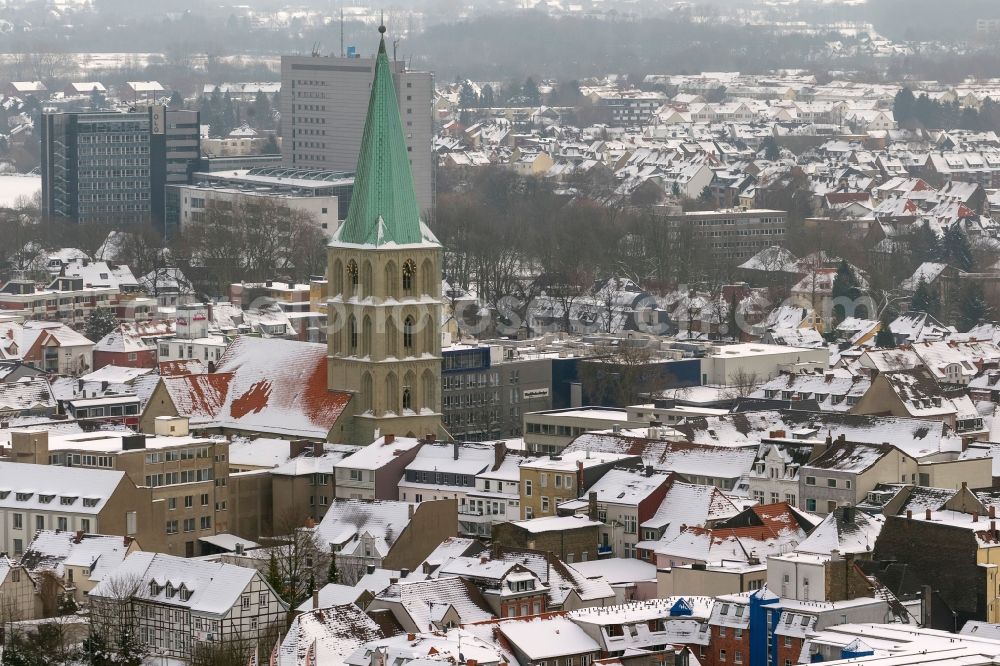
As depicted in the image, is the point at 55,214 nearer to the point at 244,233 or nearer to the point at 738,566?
the point at 244,233

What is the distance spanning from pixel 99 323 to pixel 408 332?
32.8 m

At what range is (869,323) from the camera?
114 metres

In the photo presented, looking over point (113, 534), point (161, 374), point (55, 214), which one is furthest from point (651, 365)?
point (55, 214)

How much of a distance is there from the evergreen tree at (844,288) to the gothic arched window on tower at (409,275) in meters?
39.9

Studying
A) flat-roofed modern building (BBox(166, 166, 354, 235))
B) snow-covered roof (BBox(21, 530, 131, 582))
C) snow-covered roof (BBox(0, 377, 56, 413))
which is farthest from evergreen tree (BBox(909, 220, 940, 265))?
snow-covered roof (BBox(21, 530, 131, 582))

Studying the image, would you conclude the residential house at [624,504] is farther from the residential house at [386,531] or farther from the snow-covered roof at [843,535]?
the snow-covered roof at [843,535]

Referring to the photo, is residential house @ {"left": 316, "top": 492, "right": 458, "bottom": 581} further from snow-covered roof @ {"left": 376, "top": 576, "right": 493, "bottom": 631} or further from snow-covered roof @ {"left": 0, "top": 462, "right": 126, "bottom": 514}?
snow-covered roof @ {"left": 376, "top": 576, "right": 493, "bottom": 631}

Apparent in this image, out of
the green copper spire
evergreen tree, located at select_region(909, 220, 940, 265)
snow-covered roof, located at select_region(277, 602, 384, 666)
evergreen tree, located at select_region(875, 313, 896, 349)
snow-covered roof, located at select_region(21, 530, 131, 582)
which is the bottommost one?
snow-covered roof, located at select_region(277, 602, 384, 666)

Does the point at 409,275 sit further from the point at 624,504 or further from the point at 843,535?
the point at 843,535

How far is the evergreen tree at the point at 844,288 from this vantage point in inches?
4700

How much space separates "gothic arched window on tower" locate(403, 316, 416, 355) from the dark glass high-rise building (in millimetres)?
81891

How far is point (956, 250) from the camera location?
13788cm

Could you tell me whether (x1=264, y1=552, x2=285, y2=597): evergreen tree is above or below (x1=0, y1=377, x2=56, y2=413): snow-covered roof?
below

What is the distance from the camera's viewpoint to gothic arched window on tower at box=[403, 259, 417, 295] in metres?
80.9
